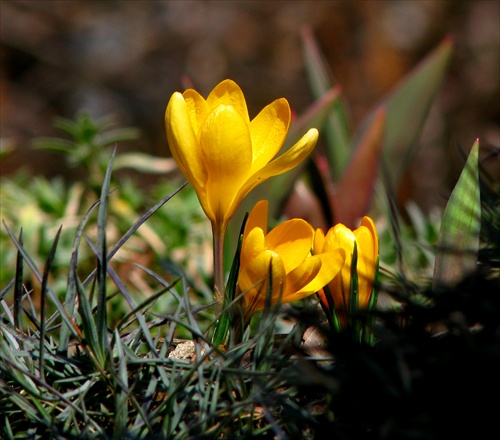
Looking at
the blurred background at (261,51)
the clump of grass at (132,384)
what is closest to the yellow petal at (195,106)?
the clump of grass at (132,384)

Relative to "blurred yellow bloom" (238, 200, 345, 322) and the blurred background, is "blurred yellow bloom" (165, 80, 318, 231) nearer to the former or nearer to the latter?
"blurred yellow bloom" (238, 200, 345, 322)

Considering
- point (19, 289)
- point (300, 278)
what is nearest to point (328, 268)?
point (300, 278)

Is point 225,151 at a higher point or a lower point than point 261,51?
higher

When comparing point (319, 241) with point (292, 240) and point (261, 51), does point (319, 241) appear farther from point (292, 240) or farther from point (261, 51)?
point (261, 51)

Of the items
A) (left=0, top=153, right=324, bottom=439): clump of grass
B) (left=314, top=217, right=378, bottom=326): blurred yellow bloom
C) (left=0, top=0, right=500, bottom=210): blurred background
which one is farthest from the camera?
(left=0, top=0, right=500, bottom=210): blurred background

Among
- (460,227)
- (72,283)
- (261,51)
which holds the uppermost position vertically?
(72,283)

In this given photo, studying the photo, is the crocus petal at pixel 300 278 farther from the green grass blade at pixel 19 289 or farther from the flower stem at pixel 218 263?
the green grass blade at pixel 19 289

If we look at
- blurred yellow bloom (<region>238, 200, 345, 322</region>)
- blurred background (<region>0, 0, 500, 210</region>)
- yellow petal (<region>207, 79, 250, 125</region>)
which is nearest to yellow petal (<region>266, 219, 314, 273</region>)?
blurred yellow bloom (<region>238, 200, 345, 322</region>)
